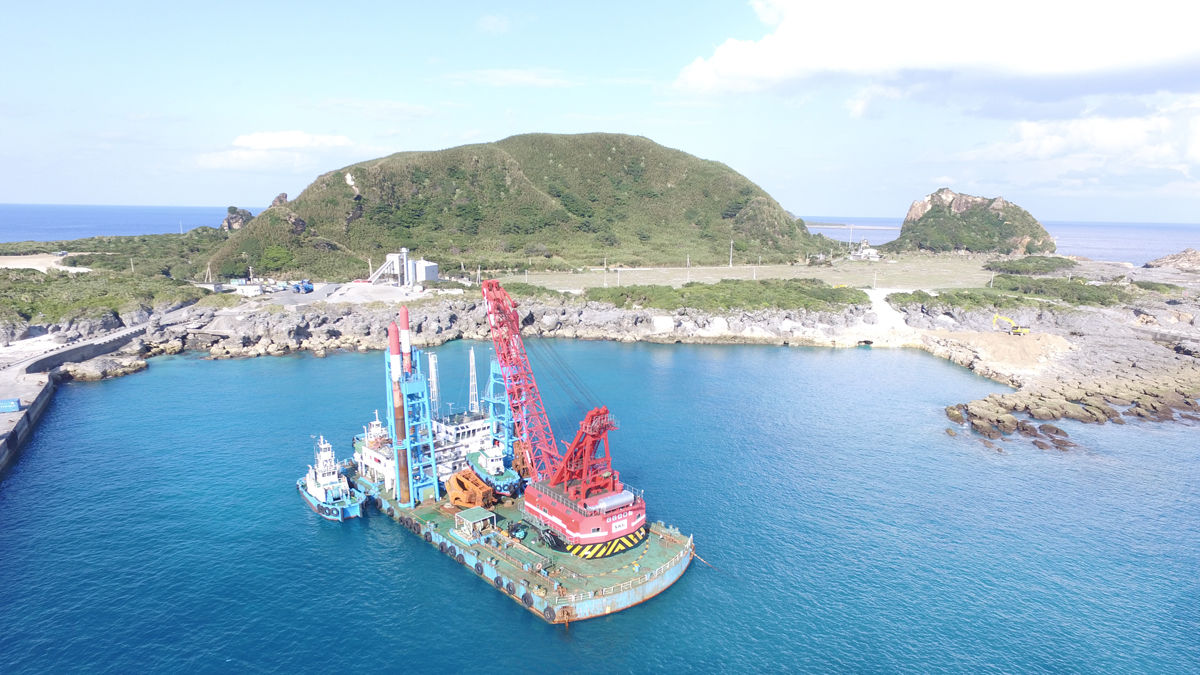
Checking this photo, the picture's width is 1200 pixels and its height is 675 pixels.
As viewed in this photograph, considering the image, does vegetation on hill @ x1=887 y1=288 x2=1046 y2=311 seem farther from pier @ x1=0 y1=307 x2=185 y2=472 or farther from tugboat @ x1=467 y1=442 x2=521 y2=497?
pier @ x1=0 y1=307 x2=185 y2=472

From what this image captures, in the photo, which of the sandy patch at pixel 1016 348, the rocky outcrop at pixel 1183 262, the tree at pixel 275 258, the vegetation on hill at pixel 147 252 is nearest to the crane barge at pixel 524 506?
the sandy patch at pixel 1016 348

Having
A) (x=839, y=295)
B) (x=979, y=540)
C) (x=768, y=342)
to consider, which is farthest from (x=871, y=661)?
(x=839, y=295)

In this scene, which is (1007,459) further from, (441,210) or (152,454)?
(441,210)

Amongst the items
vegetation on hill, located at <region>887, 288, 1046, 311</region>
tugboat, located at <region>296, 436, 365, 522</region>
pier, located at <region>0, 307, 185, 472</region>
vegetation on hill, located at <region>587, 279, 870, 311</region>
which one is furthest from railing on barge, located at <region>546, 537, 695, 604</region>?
vegetation on hill, located at <region>887, 288, 1046, 311</region>

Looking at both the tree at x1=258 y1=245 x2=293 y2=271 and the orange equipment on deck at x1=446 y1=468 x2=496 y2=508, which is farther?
the tree at x1=258 y1=245 x2=293 y2=271

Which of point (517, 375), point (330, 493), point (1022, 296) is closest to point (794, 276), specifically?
point (1022, 296)

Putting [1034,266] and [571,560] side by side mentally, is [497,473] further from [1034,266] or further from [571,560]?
[1034,266]
